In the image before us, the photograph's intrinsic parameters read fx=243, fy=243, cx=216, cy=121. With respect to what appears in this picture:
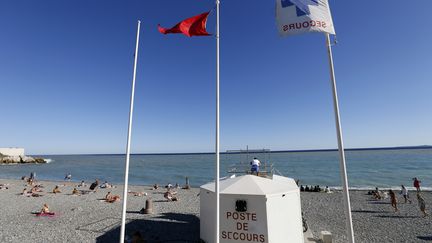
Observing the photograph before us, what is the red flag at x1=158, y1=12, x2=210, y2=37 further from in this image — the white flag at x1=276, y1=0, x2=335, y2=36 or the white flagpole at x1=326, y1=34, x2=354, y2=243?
the white flagpole at x1=326, y1=34, x2=354, y2=243

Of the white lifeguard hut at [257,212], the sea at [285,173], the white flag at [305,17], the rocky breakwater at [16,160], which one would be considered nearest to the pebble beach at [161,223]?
the white lifeguard hut at [257,212]

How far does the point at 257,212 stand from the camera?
8.76m

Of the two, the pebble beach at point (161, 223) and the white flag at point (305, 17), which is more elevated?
the white flag at point (305, 17)

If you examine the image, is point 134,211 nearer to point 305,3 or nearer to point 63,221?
point 63,221

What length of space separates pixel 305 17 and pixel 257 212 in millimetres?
6629

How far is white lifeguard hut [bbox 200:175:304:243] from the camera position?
8.70 metres

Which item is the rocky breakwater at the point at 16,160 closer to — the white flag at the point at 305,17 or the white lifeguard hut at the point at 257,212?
the white lifeguard hut at the point at 257,212

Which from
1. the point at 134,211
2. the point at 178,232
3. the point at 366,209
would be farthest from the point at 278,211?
the point at 366,209

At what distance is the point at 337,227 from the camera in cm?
1443

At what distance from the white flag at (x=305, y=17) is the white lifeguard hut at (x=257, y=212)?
5.61 meters

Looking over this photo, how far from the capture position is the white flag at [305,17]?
7.08 m

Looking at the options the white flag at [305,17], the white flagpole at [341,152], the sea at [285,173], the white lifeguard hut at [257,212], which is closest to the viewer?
the white flagpole at [341,152]

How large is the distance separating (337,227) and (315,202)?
8.82 meters

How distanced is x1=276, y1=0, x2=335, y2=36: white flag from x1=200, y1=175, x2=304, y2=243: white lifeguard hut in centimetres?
561
